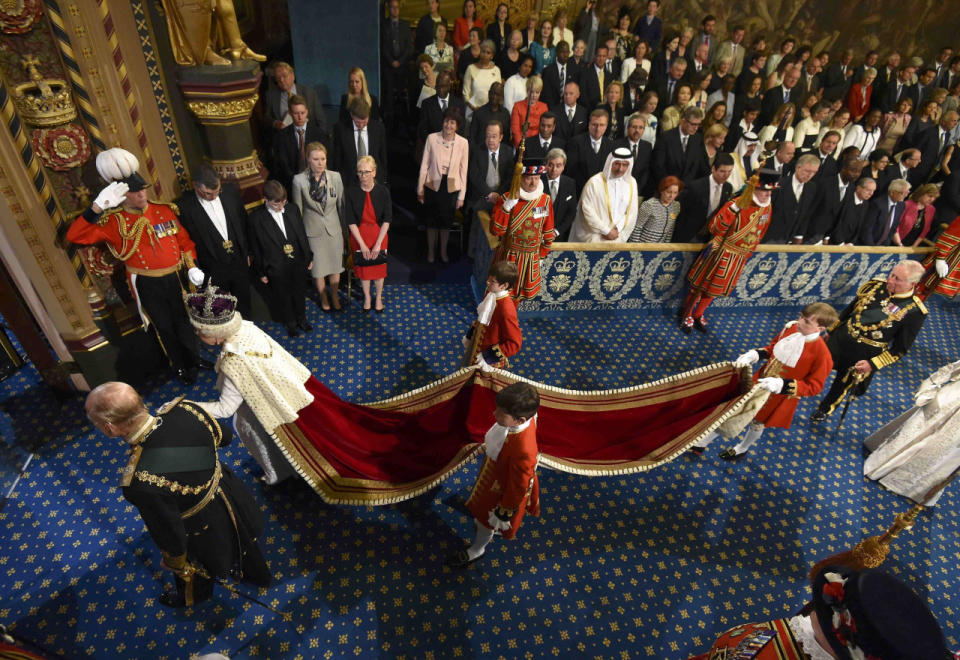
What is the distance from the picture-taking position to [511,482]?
9.66ft

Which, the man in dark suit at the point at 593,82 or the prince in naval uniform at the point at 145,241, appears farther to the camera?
the man in dark suit at the point at 593,82

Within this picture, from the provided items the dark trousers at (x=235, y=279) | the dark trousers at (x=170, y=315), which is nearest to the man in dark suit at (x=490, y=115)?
the dark trousers at (x=235, y=279)

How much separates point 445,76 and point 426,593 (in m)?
5.51

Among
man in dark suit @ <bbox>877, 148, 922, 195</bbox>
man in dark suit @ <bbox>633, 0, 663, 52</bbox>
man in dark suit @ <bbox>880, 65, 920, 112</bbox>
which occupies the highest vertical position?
man in dark suit @ <bbox>633, 0, 663, 52</bbox>

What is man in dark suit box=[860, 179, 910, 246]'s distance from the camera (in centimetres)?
615

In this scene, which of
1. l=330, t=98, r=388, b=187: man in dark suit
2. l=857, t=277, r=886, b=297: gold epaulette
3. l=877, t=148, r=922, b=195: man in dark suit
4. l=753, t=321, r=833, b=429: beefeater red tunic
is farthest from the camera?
l=877, t=148, r=922, b=195: man in dark suit

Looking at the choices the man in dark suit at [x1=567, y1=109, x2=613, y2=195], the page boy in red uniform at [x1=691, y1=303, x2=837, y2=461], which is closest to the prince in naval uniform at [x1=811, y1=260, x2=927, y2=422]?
the page boy in red uniform at [x1=691, y1=303, x2=837, y2=461]

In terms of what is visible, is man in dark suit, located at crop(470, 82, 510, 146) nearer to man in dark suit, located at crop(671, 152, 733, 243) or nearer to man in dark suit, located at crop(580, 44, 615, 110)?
man in dark suit, located at crop(580, 44, 615, 110)

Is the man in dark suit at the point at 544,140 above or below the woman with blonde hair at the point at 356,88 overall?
below

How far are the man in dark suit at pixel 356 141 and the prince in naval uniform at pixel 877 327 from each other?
4.58m

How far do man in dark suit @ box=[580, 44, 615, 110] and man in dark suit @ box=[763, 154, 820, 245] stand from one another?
2792 millimetres

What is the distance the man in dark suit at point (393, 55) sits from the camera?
306 inches

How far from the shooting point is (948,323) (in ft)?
22.4

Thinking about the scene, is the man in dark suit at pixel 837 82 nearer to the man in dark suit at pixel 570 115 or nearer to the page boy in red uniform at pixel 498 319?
the man in dark suit at pixel 570 115
